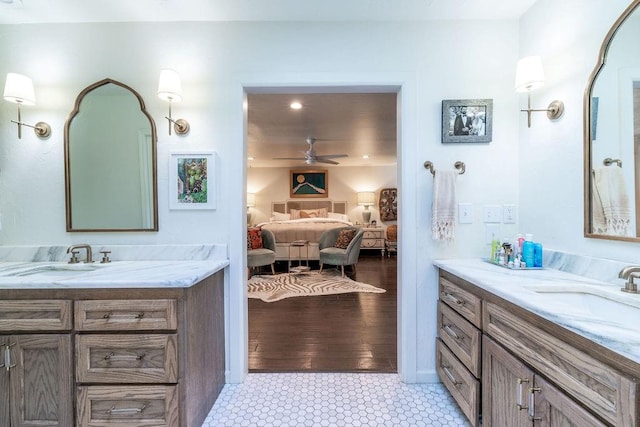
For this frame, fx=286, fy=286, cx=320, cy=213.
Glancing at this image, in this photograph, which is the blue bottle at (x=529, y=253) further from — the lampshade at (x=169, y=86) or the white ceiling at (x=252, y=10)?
the lampshade at (x=169, y=86)

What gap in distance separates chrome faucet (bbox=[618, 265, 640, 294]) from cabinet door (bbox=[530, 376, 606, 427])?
1.70 ft

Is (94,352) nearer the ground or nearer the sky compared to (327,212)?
nearer the ground

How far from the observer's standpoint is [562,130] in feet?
5.05

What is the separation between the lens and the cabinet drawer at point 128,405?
131 cm

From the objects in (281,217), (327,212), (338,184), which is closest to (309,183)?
(338,184)

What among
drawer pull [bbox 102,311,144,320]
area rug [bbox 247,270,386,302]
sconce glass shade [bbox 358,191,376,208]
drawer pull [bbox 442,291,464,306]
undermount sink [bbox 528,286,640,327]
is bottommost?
area rug [bbox 247,270,386,302]

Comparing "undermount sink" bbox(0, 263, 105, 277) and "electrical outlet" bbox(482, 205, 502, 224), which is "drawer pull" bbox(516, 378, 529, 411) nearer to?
"electrical outlet" bbox(482, 205, 502, 224)

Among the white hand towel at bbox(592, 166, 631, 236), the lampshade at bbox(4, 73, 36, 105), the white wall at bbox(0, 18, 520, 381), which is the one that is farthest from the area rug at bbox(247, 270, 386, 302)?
the white hand towel at bbox(592, 166, 631, 236)

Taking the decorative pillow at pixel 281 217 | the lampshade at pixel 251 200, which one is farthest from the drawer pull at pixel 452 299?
the lampshade at pixel 251 200

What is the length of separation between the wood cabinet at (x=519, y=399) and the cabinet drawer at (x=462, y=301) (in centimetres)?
12

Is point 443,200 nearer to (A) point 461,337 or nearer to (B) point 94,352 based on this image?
(A) point 461,337

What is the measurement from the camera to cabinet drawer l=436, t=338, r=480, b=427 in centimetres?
137

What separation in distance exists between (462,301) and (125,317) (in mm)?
1660

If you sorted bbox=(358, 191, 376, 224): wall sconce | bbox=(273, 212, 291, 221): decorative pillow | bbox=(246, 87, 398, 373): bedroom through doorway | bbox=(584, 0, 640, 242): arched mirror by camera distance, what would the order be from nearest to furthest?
bbox=(584, 0, 640, 242): arched mirror
bbox=(246, 87, 398, 373): bedroom through doorway
bbox=(358, 191, 376, 224): wall sconce
bbox=(273, 212, 291, 221): decorative pillow
